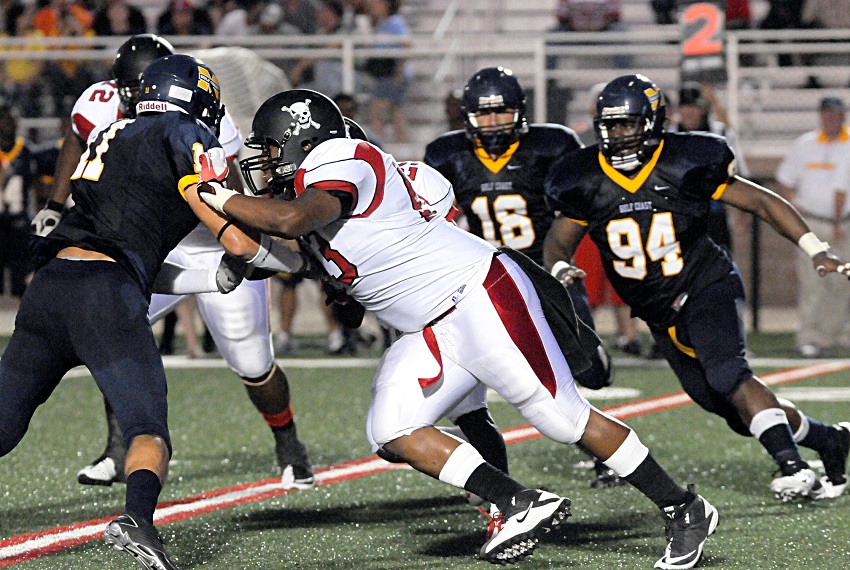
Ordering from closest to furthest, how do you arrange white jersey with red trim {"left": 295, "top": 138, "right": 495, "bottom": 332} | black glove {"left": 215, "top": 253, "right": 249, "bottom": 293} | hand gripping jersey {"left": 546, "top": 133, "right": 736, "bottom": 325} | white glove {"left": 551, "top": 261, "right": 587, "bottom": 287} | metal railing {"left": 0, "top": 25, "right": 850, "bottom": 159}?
white jersey with red trim {"left": 295, "top": 138, "right": 495, "bottom": 332} → black glove {"left": 215, "top": 253, "right": 249, "bottom": 293} → white glove {"left": 551, "top": 261, "right": 587, "bottom": 287} → hand gripping jersey {"left": 546, "top": 133, "right": 736, "bottom": 325} → metal railing {"left": 0, "top": 25, "right": 850, "bottom": 159}

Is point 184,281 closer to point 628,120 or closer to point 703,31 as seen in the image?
point 628,120

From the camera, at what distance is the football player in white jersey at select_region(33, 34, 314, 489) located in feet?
16.6

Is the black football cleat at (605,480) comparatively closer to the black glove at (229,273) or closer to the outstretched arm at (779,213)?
the outstretched arm at (779,213)

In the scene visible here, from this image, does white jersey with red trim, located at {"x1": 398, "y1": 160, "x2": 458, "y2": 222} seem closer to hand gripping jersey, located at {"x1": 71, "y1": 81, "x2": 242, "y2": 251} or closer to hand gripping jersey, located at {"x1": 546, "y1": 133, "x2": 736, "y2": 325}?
hand gripping jersey, located at {"x1": 546, "y1": 133, "x2": 736, "y2": 325}

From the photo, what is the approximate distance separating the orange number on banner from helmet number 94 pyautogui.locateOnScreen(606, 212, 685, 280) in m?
4.82

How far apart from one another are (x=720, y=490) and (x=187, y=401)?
3384 millimetres

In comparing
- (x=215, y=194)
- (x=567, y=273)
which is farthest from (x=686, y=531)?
(x=215, y=194)

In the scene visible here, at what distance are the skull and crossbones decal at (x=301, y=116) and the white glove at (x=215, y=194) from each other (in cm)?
30

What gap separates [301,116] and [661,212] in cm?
159

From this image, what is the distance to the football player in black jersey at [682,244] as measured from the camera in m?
4.74

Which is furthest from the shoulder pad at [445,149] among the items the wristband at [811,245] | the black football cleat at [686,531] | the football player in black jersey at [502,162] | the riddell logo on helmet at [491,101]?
the black football cleat at [686,531]

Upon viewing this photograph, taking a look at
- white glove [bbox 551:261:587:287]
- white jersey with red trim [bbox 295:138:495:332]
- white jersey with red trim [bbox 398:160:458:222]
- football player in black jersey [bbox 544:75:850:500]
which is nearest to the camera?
white jersey with red trim [bbox 295:138:495:332]

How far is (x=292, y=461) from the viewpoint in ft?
17.3

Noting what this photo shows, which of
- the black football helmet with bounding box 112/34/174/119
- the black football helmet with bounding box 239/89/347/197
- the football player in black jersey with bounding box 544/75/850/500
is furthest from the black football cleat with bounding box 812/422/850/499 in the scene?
the black football helmet with bounding box 112/34/174/119
